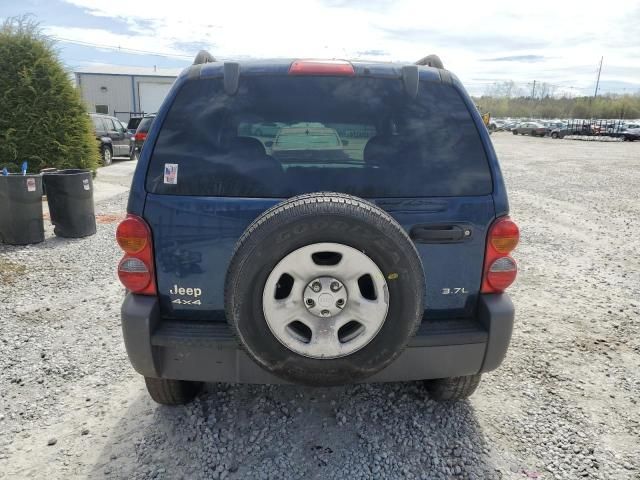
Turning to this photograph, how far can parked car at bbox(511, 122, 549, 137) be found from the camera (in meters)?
48.2

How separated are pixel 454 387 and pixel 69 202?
19.9 ft

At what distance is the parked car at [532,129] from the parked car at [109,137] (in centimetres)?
4396

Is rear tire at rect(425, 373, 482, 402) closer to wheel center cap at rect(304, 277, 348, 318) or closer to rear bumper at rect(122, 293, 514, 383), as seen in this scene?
rear bumper at rect(122, 293, 514, 383)

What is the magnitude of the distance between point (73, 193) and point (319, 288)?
5.94 meters

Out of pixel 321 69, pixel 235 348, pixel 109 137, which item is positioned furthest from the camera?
pixel 109 137

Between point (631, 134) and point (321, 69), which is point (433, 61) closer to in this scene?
point (321, 69)

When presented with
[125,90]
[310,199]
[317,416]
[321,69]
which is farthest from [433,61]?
[125,90]

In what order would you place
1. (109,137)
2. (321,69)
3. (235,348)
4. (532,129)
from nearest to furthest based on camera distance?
(235,348) → (321,69) → (109,137) → (532,129)

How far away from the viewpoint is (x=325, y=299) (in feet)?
6.51

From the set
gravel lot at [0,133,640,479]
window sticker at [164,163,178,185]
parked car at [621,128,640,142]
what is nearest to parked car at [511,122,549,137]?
parked car at [621,128,640,142]

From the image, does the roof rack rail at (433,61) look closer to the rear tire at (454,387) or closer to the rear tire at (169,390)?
the rear tire at (454,387)

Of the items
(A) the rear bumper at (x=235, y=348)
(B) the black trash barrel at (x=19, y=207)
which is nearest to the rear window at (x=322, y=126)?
(A) the rear bumper at (x=235, y=348)

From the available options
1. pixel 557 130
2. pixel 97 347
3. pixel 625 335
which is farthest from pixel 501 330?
pixel 557 130

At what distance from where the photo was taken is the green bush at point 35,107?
9.41 metres
